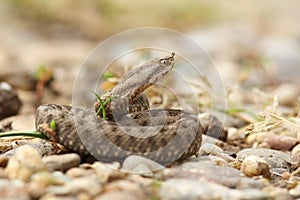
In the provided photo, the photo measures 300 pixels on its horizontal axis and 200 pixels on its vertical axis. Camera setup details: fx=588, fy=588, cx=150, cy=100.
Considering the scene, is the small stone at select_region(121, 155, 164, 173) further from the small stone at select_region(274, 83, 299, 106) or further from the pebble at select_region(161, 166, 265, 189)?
the small stone at select_region(274, 83, 299, 106)

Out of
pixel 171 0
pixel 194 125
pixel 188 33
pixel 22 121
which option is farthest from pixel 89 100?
pixel 171 0

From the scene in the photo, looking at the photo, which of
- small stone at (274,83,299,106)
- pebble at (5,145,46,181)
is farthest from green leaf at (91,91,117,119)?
small stone at (274,83,299,106)

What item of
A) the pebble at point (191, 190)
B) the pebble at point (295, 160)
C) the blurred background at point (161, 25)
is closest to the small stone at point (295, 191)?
the pebble at point (191, 190)

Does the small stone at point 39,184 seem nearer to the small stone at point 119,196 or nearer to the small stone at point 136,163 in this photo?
the small stone at point 119,196

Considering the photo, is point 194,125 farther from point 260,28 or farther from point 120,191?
point 260,28

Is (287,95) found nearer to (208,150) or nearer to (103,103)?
(208,150)
